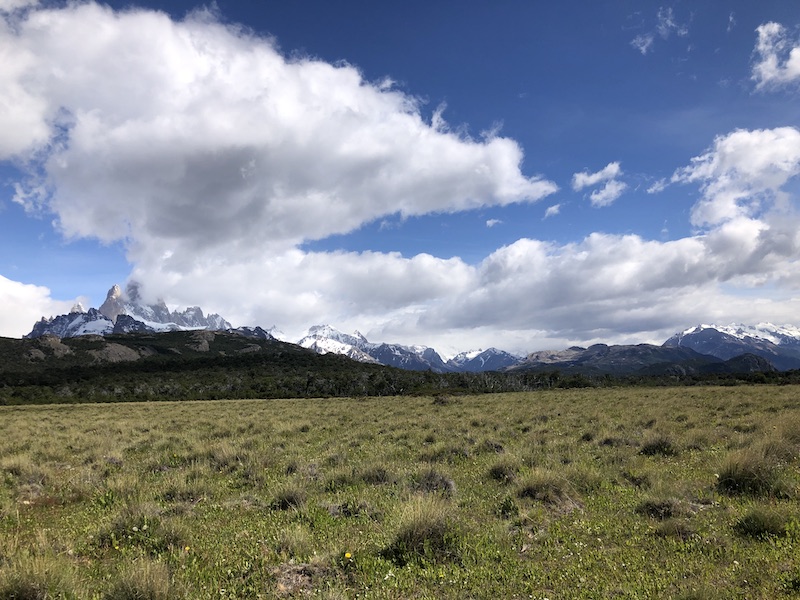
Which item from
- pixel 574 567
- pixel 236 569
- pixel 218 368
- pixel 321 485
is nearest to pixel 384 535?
pixel 236 569

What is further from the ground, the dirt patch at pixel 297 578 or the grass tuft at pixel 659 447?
the dirt patch at pixel 297 578

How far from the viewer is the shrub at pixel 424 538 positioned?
24.0ft

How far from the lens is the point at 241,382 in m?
122

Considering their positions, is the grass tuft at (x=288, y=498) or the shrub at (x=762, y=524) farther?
the grass tuft at (x=288, y=498)

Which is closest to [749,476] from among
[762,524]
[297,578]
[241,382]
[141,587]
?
[762,524]

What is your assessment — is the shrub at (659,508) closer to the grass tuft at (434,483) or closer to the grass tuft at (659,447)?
the grass tuft at (434,483)

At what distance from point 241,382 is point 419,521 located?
12485 cm

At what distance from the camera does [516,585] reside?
20.9 ft

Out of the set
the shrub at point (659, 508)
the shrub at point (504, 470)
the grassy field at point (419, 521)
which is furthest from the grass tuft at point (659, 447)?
the shrub at point (659, 508)

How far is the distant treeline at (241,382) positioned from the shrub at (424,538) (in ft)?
255

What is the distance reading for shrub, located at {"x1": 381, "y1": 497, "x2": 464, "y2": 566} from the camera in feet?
24.0

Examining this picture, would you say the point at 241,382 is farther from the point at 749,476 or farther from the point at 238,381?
the point at 749,476

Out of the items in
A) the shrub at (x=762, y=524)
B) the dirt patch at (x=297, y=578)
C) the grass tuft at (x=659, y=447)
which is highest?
the shrub at (x=762, y=524)

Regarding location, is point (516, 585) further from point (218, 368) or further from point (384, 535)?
Answer: point (218, 368)
